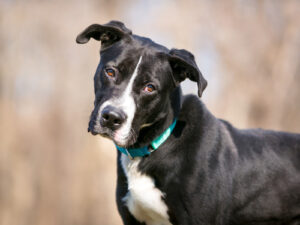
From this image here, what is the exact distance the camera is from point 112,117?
3150mm

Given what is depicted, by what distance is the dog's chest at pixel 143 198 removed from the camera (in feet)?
11.1

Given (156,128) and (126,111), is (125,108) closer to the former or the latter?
(126,111)

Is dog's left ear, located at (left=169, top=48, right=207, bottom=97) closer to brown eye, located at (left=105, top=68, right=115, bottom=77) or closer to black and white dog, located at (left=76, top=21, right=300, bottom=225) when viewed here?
black and white dog, located at (left=76, top=21, right=300, bottom=225)

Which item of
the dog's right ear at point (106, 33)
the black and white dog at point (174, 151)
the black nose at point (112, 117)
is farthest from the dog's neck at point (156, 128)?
the dog's right ear at point (106, 33)

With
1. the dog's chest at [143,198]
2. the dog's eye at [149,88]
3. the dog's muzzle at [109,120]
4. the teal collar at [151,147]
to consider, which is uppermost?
the dog's eye at [149,88]

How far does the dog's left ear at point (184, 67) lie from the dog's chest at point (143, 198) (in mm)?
784

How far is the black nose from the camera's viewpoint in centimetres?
315

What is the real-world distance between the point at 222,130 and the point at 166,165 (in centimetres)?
64

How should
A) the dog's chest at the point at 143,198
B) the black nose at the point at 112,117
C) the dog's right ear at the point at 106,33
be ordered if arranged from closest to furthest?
the black nose at the point at 112,117
the dog's chest at the point at 143,198
the dog's right ear at the point at 106,33

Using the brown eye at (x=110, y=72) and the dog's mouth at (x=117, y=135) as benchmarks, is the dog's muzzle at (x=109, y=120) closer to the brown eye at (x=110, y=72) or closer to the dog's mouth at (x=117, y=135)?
the dog's mouth at (x=117, y=135)

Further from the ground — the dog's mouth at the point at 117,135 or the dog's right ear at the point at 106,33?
the dog's right ear at the point at 106,33

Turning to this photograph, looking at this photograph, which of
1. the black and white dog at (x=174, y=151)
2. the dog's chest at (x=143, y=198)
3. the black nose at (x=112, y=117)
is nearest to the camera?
the black nose at (x=112, y=117)

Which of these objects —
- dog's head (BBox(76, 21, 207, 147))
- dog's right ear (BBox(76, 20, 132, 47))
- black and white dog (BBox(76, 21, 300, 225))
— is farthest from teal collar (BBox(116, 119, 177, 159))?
dog's right ear (BBox(76, 20, 132, 47))

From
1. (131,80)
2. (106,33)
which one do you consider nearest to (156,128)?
(131,80)
